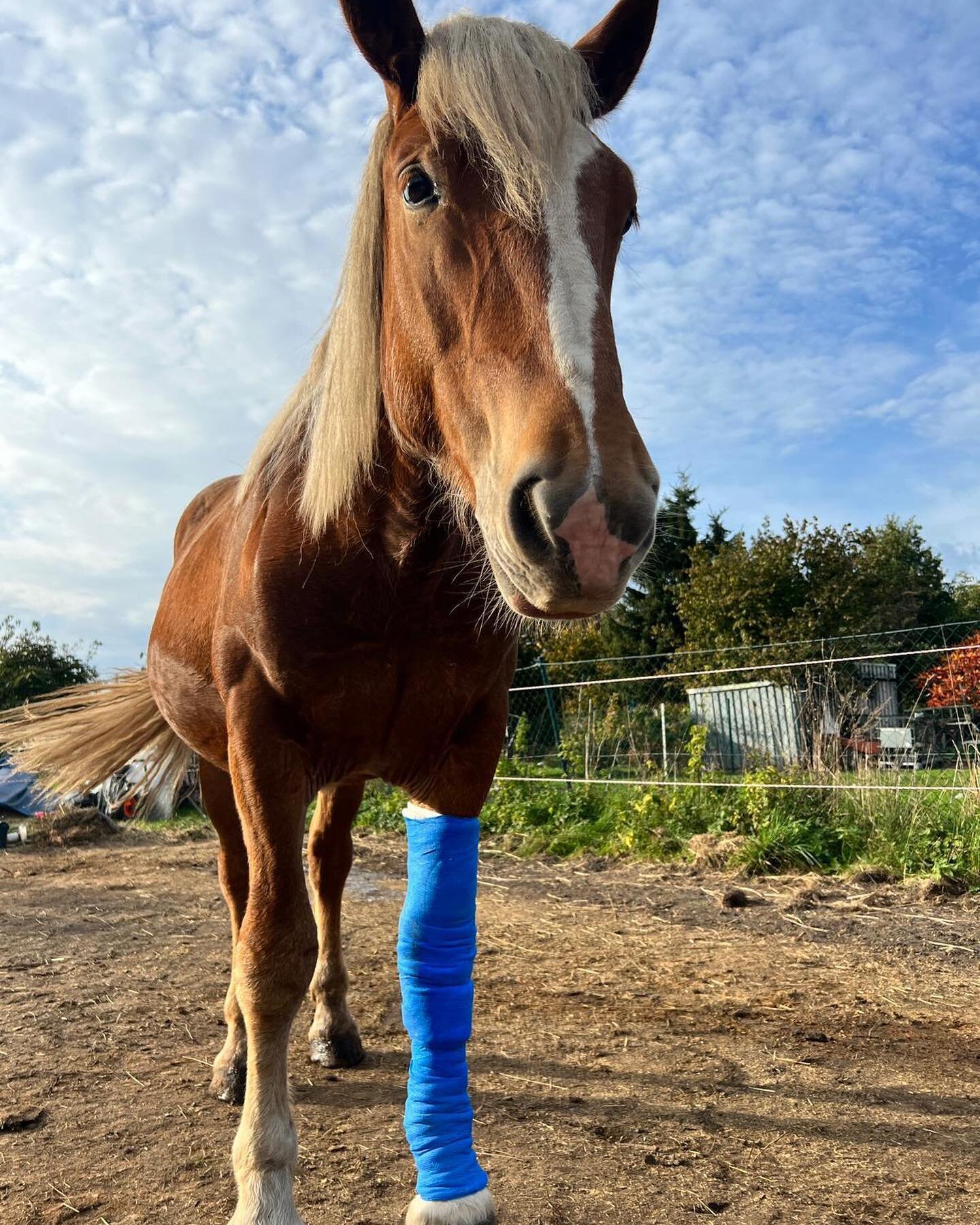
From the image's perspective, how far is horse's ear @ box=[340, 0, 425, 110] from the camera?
181 centimetres

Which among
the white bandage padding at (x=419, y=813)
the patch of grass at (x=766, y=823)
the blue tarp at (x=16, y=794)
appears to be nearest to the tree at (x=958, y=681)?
the patch of grass at (x=766, y=823)

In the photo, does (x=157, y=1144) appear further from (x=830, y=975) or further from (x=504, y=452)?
(x=830, y=975)

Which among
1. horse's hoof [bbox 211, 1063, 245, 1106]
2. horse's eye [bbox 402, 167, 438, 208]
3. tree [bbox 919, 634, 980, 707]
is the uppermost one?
horse's eye [bbox 402, 167, 438, 208]

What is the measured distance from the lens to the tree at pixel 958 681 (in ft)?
28.8

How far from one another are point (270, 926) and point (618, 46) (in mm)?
2281

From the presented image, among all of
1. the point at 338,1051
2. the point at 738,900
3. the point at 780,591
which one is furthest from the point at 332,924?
the point at 780,591

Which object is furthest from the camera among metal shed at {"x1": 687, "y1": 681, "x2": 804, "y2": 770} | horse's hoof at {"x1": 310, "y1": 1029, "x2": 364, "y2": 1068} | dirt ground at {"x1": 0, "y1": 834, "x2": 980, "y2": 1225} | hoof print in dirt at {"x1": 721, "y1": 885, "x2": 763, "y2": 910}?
metal shed at {"x1": 687, "y1": 681, "x2": 804, "y2": 770}

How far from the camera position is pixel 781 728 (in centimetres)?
979

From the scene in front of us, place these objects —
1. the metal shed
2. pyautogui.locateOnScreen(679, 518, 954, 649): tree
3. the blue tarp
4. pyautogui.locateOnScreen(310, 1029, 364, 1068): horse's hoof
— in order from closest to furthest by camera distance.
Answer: pyautogui.locateOnScreen(310, 1029, 364, 1068): horse's hoof < the metal shed < the blue tarp < pyautogui.locateOnScreen(679, 518, 954, 649): tree

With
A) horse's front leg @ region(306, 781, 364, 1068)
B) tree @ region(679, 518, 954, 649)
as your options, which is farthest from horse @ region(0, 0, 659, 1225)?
tree @ region(679, 518, 954, 649)

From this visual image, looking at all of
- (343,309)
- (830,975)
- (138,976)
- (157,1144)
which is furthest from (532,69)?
(138,976)

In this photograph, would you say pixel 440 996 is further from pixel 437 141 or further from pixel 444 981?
pixel 437 141

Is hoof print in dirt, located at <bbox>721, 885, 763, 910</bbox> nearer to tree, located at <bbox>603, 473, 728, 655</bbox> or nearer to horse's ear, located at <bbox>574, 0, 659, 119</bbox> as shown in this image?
horse's ear, located at <bbox>574, 0, 659, 119</bbox>

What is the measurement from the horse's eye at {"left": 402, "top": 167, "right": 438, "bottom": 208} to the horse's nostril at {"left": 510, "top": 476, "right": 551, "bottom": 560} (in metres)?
0.74
